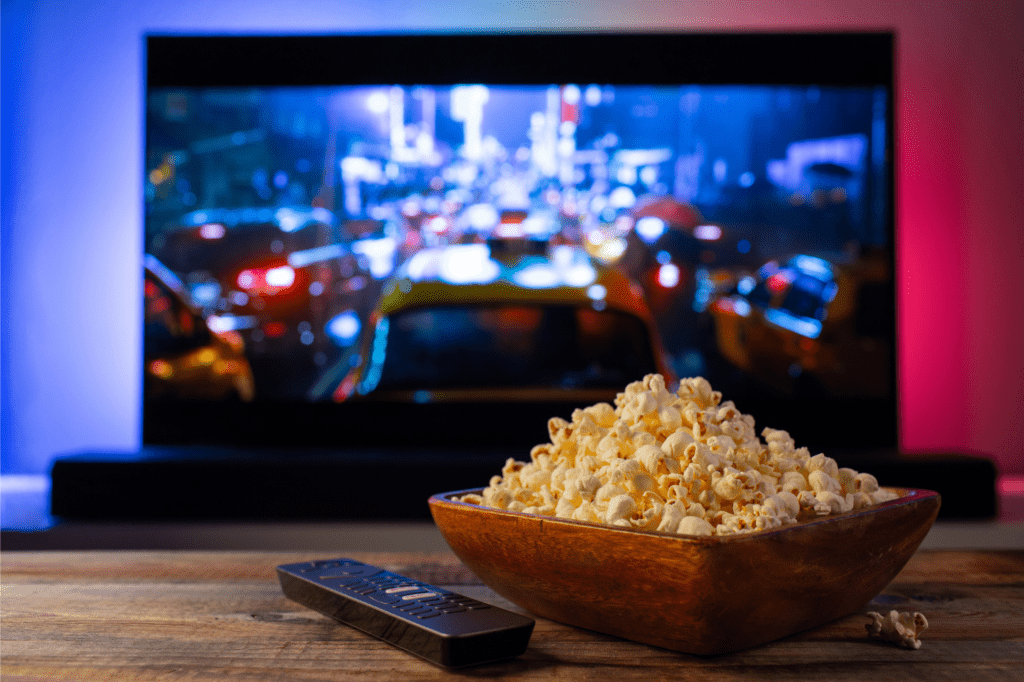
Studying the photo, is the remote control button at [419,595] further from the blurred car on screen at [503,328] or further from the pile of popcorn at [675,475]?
the blurred car on screen at [503,328]

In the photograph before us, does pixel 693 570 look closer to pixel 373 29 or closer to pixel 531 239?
pixel 531 239

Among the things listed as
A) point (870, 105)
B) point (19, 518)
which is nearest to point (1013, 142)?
point (870, 105)

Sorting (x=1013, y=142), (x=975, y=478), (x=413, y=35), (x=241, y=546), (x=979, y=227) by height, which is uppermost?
(x=413, y=35)

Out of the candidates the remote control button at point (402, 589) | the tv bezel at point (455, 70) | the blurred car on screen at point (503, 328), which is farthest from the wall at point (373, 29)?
the remote control button at point (402, 589)

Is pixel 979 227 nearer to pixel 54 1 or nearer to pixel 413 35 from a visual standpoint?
pixel 413 35

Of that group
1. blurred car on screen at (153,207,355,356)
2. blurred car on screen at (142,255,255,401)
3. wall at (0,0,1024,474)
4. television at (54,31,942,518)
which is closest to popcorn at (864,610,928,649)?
television at (54,31,942,518)

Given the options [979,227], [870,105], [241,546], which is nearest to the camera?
[241,546]

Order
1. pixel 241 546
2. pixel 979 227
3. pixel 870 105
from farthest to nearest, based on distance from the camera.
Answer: pixel 979 227
pixel 870 105
pixel 241 546
